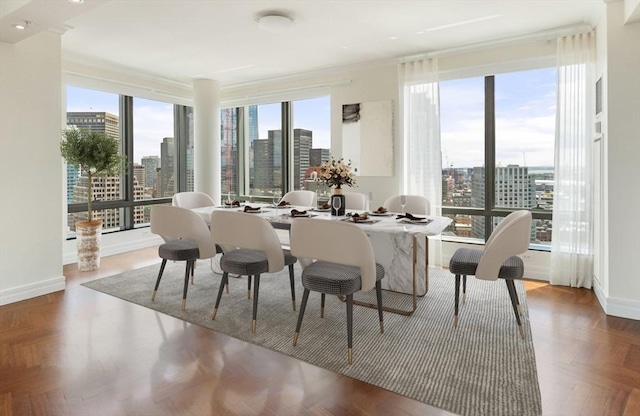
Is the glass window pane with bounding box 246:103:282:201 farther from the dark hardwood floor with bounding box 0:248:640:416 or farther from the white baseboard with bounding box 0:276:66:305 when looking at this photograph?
the dark hardwood floor with bounding box 0:248:640:416

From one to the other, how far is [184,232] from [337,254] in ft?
5.19

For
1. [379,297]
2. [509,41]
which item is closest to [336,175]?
[379,297]

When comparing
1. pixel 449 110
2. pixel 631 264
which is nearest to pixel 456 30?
pixel 449 110

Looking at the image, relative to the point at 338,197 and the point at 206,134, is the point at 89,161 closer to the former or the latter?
the point at 206,134

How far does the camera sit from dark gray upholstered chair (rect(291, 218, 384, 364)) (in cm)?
257

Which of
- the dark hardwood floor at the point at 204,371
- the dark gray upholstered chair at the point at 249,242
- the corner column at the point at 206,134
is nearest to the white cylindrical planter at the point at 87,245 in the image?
the dark hardwood floor at the point at 204,371

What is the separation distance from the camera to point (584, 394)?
2.20 metres

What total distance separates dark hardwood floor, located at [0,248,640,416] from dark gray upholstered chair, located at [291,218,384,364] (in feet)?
1.49

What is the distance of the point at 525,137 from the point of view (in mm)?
4824

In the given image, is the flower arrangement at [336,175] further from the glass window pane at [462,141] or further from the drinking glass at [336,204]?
the glass window pane at [462,141]

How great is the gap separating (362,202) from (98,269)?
339cm

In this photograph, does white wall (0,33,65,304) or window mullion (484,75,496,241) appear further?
window mullion (484,75,496,241)

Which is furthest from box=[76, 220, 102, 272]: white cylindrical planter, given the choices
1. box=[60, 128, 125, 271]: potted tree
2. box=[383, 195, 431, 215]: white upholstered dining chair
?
box=[383, 195, 431, 215]: white upholstered dining chair

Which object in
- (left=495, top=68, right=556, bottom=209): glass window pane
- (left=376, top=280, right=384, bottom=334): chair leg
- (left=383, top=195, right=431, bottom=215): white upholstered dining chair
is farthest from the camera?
(left=495, top=68, right=556, bottom=209): glass window pane
